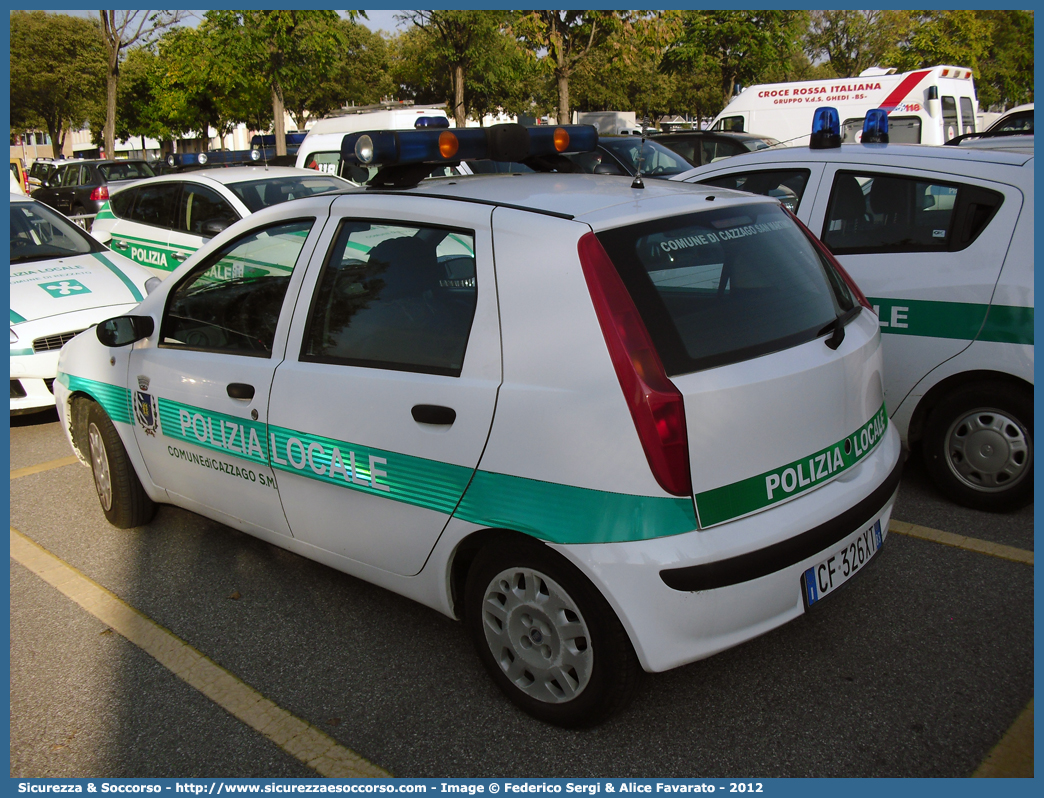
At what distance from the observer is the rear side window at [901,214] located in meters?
4.27

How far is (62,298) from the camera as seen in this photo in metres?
6.49

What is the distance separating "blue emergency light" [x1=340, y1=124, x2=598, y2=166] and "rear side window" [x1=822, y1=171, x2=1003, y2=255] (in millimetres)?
1561

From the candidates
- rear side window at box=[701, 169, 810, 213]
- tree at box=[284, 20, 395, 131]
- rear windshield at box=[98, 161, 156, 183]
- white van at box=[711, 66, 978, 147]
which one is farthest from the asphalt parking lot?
tree at box=[284, 20, 395, 131]

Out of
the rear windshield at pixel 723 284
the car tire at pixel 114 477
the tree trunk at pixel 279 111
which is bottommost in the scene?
the car tire at pixel 114 477

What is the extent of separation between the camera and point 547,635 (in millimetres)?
2666

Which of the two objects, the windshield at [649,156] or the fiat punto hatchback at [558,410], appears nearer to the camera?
the fiat punto hatchback at [558,410]

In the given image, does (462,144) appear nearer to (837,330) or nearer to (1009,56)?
(837,330)

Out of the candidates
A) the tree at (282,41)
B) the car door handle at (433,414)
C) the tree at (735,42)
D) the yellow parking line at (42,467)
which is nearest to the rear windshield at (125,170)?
the tree at (282,41)

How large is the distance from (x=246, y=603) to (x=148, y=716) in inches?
29.9

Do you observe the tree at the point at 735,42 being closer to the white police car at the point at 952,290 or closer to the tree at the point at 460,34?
the tree at the point at 460,34

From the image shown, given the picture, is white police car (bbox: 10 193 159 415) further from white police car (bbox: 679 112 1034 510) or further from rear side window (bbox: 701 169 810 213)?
white police car (bbox: 679 112 1034 510)

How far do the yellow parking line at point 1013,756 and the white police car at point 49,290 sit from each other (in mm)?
5974

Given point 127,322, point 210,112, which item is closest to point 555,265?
point 127,322

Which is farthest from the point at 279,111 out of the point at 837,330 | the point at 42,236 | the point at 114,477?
the point at 837,330
